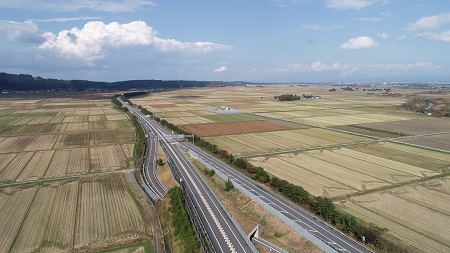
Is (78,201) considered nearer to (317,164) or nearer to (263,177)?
(263,177)

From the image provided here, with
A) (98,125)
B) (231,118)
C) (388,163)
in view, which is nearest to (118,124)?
(98,125)

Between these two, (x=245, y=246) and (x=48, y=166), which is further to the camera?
(x=48, y=166)

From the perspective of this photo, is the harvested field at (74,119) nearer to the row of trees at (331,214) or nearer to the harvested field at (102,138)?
the harvested field at (102,138)

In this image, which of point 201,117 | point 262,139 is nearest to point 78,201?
point 262,139

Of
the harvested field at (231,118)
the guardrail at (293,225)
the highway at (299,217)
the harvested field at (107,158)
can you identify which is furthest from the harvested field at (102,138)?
the guardrail at (293,225)

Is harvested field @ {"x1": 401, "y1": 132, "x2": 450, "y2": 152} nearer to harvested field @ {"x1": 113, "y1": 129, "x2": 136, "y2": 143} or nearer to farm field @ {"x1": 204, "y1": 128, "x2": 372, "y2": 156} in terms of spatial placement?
farm field @ {"x1": 204, "y1": 128, "x2": 372, "y2": 156}
